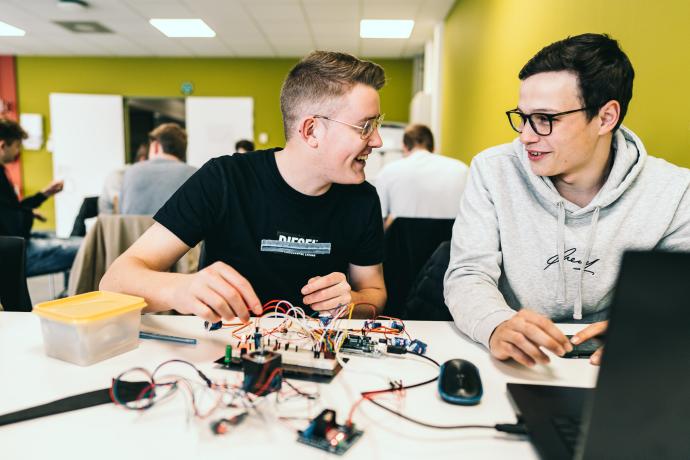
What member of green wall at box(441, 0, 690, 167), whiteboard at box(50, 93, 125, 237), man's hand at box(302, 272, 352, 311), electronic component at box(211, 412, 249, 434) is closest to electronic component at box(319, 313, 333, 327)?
man's hand at box(302, 272, 352, 311)

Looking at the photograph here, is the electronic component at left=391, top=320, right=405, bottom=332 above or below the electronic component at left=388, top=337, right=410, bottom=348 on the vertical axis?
below

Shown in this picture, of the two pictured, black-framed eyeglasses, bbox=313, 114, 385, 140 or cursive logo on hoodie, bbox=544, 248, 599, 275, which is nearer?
cursive logo on hoodie, bbox=544, 248, 599, 275

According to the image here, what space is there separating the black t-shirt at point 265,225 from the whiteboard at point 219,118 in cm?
626

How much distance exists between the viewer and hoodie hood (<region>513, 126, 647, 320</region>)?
1.29 metres

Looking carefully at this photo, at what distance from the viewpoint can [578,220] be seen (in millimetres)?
1336

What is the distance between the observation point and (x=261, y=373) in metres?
0.75

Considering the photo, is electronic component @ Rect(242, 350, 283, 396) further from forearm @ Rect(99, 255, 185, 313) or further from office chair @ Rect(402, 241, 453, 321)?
office chair @ Rect(402, 241, 453, 321)

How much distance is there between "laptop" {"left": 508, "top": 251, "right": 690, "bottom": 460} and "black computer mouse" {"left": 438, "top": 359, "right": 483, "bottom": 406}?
0.28 meters

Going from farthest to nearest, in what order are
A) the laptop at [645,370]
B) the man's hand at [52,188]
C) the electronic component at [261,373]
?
the man's hand at [52,188], the electronic component at [261,373], the laptop at [645,370]

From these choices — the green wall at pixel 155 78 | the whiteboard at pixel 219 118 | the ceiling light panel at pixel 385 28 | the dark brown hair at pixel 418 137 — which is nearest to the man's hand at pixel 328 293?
the dark brown hair at pixel 418 137

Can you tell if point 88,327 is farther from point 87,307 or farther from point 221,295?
point 221,295

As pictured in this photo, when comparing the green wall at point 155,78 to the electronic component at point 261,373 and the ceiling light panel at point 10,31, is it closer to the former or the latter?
the ceiling light panel at point 10,31

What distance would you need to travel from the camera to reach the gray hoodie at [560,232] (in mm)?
1269

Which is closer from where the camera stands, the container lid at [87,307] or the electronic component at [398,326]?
the container lid at [87,307]
